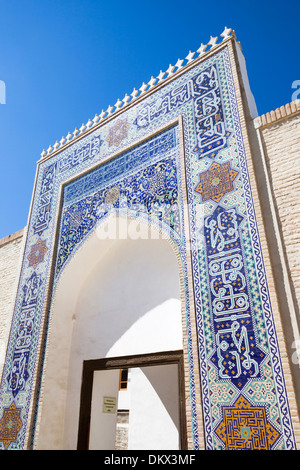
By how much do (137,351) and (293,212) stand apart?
2075 millimetres

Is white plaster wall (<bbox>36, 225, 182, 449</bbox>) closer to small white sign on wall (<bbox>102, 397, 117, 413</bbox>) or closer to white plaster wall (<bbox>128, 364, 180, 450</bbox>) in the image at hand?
small white sign on wall (<bbox>102, 397, 117, 413</bbox>)

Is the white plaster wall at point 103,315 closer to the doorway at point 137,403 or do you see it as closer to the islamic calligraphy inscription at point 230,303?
the doorway at point 137,403

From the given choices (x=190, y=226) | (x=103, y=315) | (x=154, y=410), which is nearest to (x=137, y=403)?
(x=154, y=410)

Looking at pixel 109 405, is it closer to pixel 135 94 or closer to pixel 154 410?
pixel 154 410

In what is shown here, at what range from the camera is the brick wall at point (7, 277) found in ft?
15.6

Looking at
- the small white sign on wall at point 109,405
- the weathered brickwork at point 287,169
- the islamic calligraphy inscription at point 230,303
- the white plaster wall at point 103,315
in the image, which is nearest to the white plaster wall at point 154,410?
the small white sign on wall at point 109,405

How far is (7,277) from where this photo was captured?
535cm

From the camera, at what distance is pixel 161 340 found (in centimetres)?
354

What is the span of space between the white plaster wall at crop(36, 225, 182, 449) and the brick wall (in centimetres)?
84

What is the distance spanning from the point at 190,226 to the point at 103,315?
5.51 feet

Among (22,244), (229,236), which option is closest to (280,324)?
(229,236)

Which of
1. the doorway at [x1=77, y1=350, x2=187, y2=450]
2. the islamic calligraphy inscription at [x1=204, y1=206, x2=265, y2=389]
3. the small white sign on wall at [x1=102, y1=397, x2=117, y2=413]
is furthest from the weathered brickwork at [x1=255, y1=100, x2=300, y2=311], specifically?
the small white sign on wall at [x1=102, y1=397, x2=117, y2=413]

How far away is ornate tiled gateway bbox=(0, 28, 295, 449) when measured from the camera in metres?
2.54

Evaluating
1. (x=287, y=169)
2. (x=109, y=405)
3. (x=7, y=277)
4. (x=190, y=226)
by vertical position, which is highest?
(x=7, y=277)
